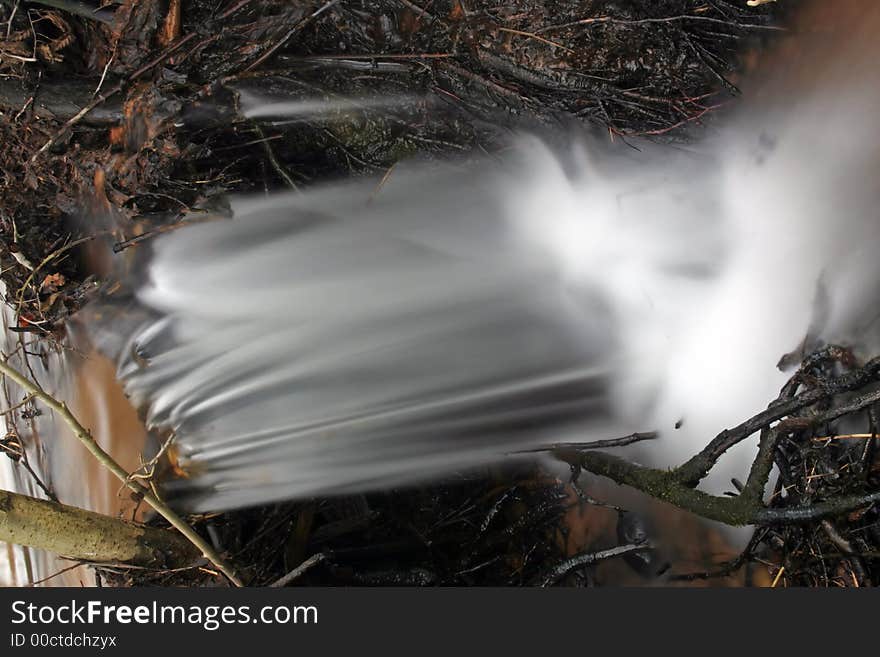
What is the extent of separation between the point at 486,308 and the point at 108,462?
232cm

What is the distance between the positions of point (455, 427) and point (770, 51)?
3.02 metres

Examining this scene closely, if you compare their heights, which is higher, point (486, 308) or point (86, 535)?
point (486, 308)

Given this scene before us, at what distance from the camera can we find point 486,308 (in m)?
4.32

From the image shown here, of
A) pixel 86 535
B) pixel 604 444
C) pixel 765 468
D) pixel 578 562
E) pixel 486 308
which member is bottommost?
pixel 578 562

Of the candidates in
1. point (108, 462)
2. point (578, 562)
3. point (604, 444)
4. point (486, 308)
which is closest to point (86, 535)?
point (108, 462)

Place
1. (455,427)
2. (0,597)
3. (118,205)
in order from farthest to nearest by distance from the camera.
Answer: (455,427), (118,205), (0,597)

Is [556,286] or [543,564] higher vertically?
[556,286]

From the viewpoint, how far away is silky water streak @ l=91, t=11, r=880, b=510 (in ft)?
13.4

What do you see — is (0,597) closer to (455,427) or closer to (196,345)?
(196,345)

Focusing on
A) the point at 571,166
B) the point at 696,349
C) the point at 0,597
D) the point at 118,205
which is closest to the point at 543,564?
the point at 696,349

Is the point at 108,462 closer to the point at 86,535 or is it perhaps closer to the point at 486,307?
the point at 86,535

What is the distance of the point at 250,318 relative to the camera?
13.7 feet

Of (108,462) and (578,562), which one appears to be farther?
(578,562)

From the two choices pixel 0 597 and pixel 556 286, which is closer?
pixel 0 597
